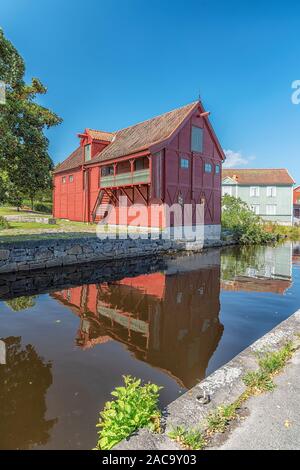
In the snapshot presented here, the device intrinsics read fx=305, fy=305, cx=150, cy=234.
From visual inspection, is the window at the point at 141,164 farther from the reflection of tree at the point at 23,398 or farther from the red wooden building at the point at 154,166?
the reflection of tree at the point at 23,398

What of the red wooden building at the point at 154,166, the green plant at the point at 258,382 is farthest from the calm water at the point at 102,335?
the red wooden building at the point at 154,166

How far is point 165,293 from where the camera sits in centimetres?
955

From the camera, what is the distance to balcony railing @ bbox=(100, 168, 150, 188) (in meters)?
21.7

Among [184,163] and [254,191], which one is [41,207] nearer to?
[184,163]

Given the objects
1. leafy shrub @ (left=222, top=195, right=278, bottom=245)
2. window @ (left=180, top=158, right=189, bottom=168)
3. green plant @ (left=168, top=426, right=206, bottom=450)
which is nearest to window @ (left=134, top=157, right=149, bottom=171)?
window @ (left=180, top=158, right=189, bottom=168)

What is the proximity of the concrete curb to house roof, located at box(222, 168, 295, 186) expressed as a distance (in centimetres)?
4476

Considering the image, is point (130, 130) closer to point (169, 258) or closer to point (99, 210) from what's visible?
point (99, 210)

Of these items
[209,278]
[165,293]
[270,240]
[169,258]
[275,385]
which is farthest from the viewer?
[270,240]

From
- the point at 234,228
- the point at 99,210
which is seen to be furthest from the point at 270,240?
the point at 99,210

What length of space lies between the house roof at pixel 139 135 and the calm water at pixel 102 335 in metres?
13.2

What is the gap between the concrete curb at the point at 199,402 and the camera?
2529 mm

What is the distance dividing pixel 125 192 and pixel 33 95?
12.0 meters

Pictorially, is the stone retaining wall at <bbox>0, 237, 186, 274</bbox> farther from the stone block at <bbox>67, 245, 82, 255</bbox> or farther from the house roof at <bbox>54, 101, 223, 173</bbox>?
the house roof at <bbox>54, 101, 223, 173</bbox>

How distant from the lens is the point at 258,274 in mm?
13203
